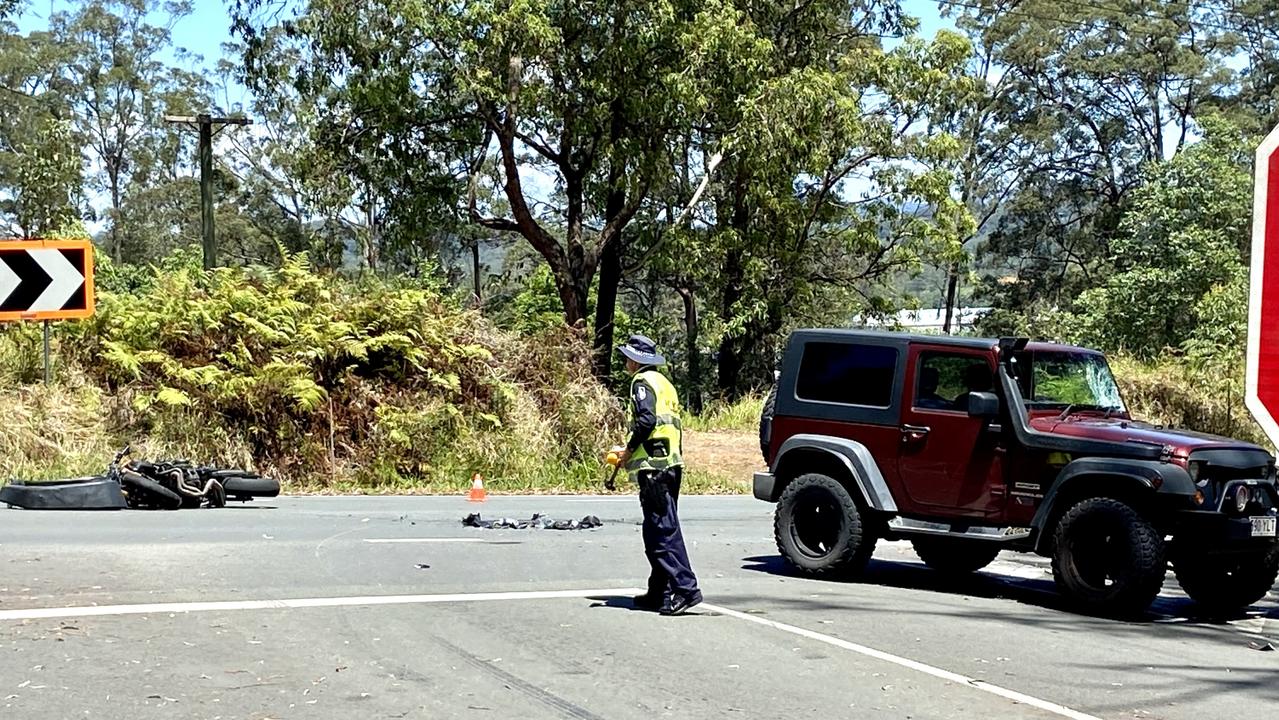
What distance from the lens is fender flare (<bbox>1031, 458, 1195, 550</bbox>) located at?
9508 millimetres

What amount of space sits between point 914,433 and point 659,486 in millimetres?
2598

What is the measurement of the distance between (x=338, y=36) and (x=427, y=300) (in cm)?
1024

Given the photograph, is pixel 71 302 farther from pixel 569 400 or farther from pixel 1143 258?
pixel 1143 258

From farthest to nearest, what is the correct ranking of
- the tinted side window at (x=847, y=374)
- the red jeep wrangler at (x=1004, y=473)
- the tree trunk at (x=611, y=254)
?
1. the tree trunk at (x=611, y=254)
2. the tinted side window at (x=847, y=374)
3. the red jeep wrangler at (x=1004, y=473)

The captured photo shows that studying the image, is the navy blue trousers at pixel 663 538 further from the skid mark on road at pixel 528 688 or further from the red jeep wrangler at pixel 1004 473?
the red jeep wrangler at pixel 1004 473

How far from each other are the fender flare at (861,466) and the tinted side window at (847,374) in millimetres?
358

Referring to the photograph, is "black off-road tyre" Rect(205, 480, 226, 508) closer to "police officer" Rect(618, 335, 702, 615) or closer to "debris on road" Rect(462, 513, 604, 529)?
"debris on road" Rect(462, 513, 604, 529)

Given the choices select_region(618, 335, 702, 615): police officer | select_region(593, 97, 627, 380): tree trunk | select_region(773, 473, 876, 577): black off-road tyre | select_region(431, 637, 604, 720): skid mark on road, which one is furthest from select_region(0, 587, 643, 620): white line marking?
select_region(593, 97, 627, 380): tree trunk

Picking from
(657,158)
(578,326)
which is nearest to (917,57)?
(657,158)

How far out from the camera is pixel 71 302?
14.5m

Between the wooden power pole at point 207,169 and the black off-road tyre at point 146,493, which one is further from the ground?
the wooden power pole at point 207,169

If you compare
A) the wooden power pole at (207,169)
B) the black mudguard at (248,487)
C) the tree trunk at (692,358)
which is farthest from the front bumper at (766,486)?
the tree trunk at (692,358)

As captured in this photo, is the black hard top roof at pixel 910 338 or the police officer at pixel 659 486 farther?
the black hard top roof at pixel 910 338

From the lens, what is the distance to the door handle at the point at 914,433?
10.8 metres
